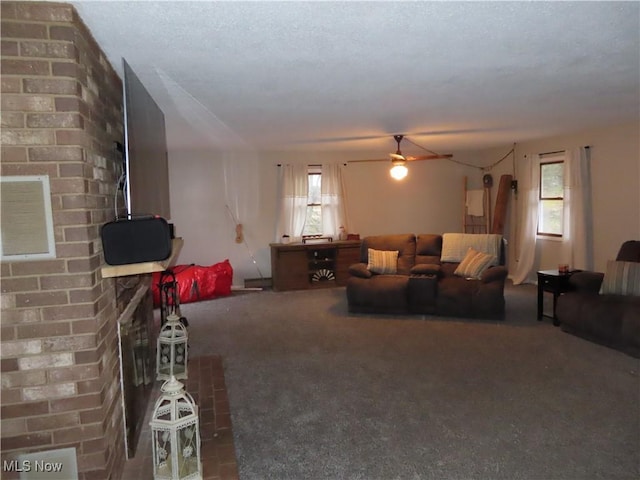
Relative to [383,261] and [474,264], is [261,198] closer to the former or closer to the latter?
[383,261]

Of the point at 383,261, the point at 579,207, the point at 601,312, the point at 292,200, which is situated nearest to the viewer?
the point at 601,312

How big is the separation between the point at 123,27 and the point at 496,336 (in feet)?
13.3

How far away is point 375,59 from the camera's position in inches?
94.4

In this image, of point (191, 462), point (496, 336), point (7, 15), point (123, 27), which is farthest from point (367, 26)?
point (496, 336)

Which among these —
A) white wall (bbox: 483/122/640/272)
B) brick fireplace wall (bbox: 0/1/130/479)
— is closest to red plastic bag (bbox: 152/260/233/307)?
brick fireplace wall (bbox: 0/1/130/479)

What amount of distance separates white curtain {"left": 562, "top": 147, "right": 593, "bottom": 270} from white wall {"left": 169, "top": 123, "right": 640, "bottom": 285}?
86 mm

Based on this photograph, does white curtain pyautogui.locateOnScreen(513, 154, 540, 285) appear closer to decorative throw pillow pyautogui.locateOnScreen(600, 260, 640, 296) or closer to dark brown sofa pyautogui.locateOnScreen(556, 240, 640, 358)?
dark brown sofa pyautogui.locateOnScreen(556, 240, 640, 358)

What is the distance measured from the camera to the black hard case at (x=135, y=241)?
6.43 ft

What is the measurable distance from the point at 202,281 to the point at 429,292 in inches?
121

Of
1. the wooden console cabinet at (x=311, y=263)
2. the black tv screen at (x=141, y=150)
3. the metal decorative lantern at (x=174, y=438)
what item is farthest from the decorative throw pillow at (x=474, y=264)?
the metal decorative lantern at (x=174, y=438)

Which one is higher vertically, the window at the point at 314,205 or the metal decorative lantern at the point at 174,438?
the window at the point at 314,205

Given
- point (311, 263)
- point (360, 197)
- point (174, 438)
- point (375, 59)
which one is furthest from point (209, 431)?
point (360, 197)

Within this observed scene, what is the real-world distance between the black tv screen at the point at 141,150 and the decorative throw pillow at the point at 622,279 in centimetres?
406

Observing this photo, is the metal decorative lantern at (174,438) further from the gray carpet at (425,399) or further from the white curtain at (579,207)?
the white curtain at (579,207)
